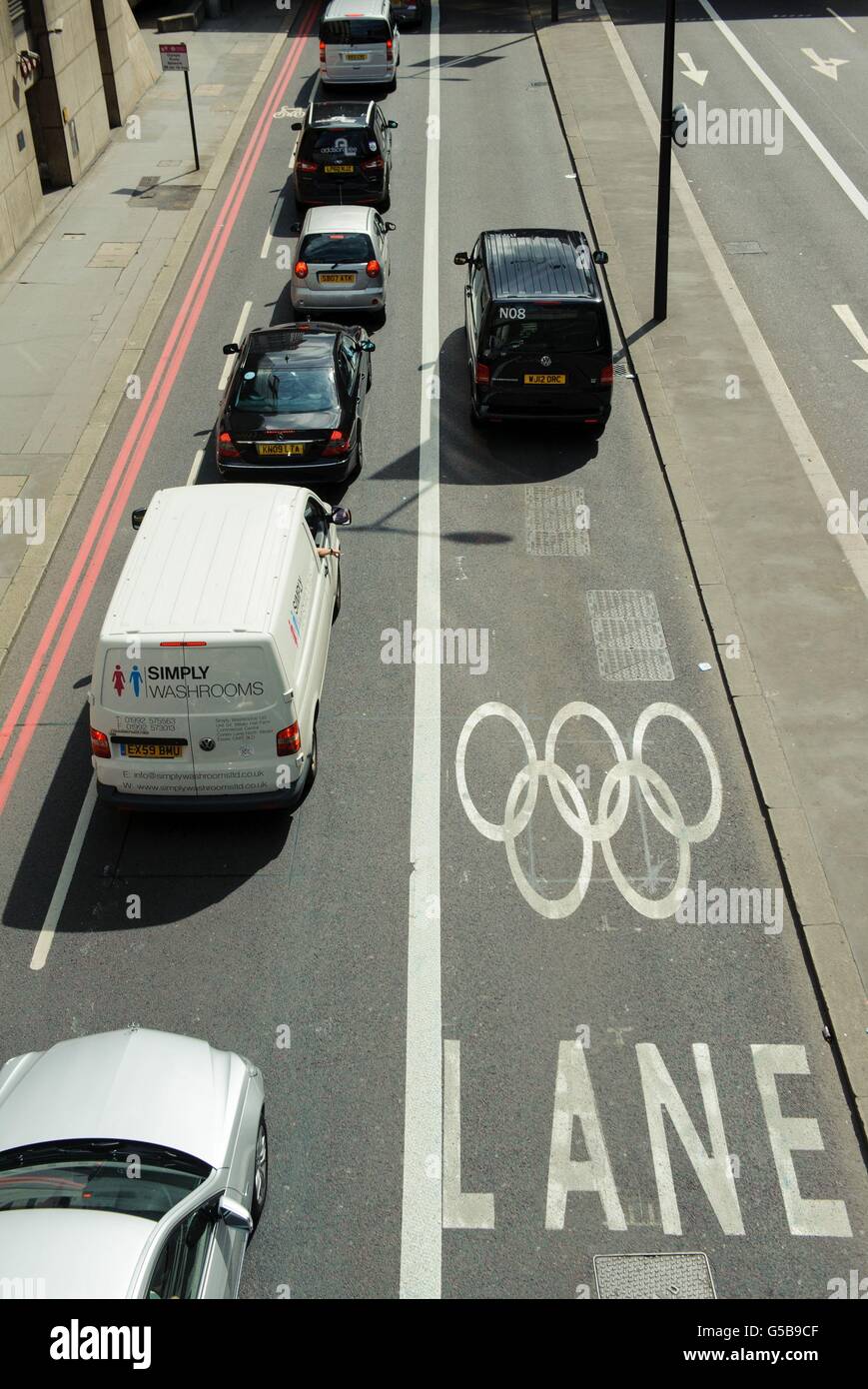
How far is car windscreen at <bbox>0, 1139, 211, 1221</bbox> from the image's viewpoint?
262 inches

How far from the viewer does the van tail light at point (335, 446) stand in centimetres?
1480

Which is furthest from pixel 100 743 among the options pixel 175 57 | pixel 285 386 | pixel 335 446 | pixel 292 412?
pixel 175 57

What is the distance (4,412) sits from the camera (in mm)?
17406

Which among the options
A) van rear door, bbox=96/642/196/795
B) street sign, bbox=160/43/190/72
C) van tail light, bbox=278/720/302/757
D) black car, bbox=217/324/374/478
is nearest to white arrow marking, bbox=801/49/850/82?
street sign, bbox=160/43/190/72

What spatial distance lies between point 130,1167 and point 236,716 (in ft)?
12.5

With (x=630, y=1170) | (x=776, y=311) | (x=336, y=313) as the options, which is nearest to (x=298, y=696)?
(x=630, y=1170)

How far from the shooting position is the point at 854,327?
18953 mm

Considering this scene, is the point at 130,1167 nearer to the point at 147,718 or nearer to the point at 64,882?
the point at 64,882

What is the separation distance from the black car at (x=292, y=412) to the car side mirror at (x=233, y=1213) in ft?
31.9

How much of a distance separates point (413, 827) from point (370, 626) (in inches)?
122

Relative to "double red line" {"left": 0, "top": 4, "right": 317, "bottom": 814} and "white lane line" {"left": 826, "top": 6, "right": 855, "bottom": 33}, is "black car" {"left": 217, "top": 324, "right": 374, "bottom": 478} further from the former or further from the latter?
"white lane line" {"left": 826, "top": 6, "right": 855, "bottom": 33}

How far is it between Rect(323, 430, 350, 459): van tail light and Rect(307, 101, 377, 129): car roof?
11.2 m

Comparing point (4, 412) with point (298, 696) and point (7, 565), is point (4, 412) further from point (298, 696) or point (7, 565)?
point (298, 696)

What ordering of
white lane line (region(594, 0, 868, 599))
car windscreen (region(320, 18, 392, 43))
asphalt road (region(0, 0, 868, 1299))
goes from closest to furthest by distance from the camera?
asphalt road (region(0, 0, 868, 1299))
white lane line (region(594, 0, 868, 599))
car windscreen (region(320, 18, 392, 43))
